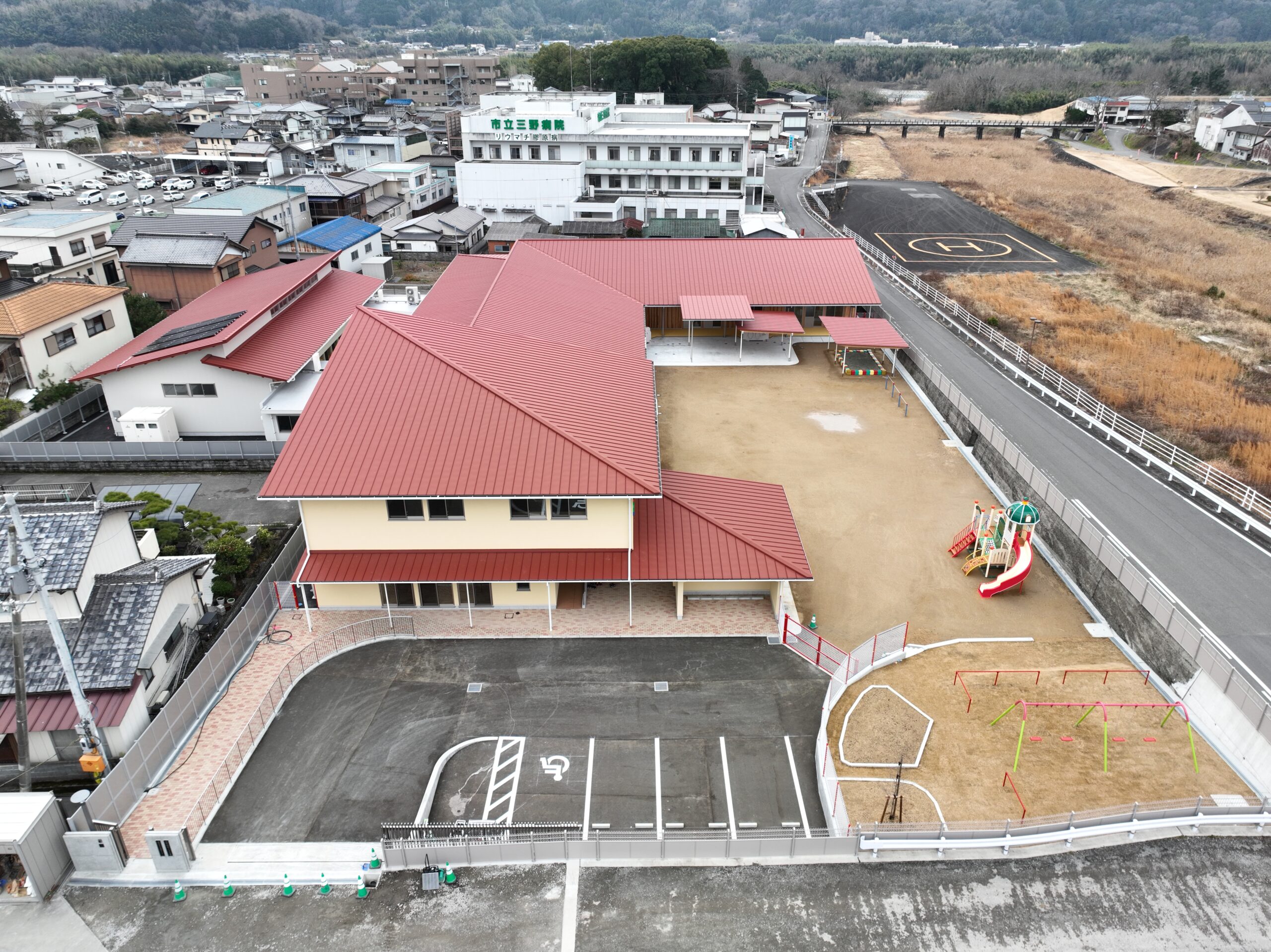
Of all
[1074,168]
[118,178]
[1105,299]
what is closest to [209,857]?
[1105,299]

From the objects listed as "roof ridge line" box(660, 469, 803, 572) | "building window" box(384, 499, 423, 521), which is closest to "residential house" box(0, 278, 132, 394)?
"building window" box(384, 499, 423, 521)

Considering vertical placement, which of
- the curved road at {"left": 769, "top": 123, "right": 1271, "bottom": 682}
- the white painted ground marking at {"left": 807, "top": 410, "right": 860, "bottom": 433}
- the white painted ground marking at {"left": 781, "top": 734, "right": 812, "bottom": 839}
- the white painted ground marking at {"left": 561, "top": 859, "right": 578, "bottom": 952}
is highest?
the curved road at {"left": 769, "top": 123, "right": 1271, "bottom": 682}

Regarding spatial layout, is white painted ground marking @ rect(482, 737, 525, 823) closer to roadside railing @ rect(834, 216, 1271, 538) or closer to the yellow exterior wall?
the yellow exterior wall

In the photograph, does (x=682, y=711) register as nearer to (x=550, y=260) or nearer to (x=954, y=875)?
(x=954, y=875)

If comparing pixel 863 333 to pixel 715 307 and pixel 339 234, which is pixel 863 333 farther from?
pixel 339 234

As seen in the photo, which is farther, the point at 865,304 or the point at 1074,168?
the point at 1074,168

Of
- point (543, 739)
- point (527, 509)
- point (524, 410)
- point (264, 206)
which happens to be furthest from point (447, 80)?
point (543, 739)

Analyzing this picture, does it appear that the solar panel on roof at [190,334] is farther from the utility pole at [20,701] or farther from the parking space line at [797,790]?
the parking space line at [797,790]
